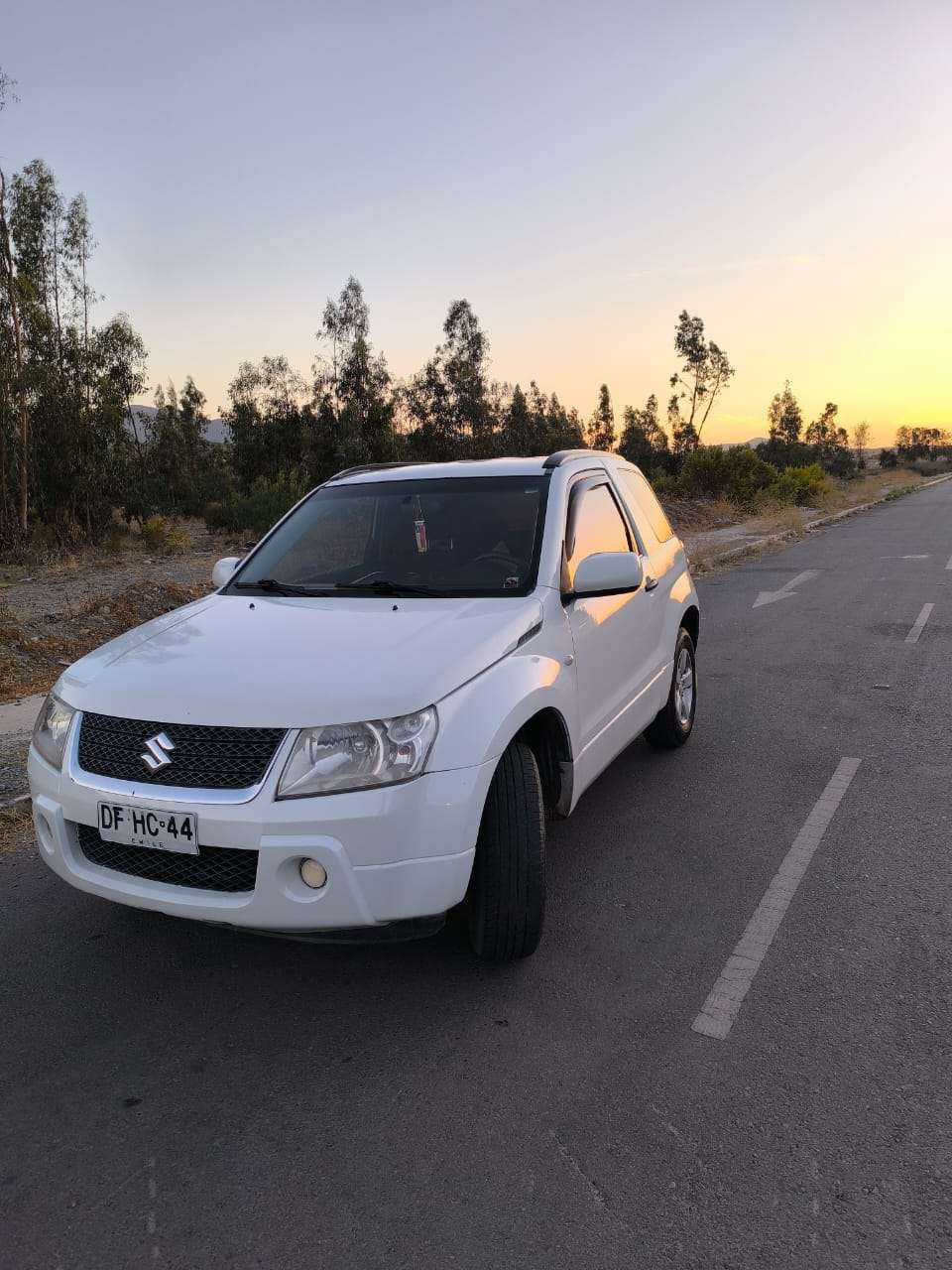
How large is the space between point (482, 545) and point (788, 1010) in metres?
2.16

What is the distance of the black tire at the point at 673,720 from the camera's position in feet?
18.2

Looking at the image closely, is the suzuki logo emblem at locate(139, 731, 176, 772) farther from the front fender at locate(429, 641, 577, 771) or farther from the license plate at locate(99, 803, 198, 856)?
the front fender at locate(429, 641, 577, 771)

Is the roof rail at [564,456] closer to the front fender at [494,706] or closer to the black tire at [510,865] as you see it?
the front fender at [494,706]

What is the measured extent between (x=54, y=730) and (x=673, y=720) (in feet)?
11.8

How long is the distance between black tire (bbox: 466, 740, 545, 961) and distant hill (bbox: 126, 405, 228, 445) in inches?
820

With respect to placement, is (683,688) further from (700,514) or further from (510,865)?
(700,514)

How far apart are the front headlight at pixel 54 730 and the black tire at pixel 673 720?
10.7 ft

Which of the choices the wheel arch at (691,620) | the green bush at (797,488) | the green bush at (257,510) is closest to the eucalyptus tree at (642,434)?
the green bush at (797,488)

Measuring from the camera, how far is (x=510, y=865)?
310 cm

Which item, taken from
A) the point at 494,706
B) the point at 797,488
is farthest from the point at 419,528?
the point at 797,488

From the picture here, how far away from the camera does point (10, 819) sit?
4887mm

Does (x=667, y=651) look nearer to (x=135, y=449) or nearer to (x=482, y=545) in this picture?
(x=482, y=545)

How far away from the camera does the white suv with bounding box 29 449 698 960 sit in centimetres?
274

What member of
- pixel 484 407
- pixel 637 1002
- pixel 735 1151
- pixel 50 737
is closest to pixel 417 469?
pixel 50 737
